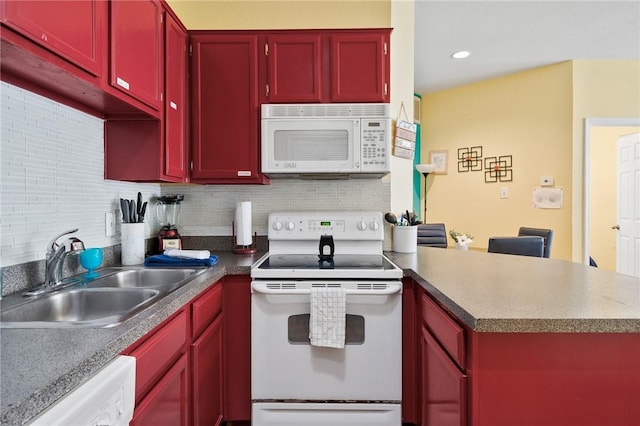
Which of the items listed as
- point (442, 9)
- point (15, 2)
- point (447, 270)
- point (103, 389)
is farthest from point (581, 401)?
point (442, 9)

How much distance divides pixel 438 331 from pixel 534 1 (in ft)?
9.03

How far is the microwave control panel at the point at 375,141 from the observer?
2.01m

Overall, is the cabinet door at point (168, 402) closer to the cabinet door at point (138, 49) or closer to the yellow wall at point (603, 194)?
the cabinet door at point (138, 49)

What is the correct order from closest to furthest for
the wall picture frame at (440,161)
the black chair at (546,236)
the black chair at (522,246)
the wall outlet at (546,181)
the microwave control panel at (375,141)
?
1. the microwave control panel at (375,141)
2. the black chair at (522,246)
3. the black chair at (546,236)
4. the wall outlet at (546,181)
5. the wall picture frame at (440,161)

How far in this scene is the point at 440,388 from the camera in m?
1.34

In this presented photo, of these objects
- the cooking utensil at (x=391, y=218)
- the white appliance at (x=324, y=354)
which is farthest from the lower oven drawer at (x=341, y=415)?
the cooking utensil at (x=391, y=218)

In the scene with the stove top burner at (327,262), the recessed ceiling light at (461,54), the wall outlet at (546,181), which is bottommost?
the stove top burner at (327,262)

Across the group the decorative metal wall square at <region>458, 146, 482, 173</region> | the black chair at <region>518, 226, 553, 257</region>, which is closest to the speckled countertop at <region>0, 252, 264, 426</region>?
the black chair at <region>518, 226, 553, 257</region>

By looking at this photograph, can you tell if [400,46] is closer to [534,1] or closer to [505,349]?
[534,1]

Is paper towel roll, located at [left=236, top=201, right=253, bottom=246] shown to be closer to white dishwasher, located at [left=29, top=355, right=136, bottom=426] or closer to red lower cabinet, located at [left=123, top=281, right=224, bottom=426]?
red lower cabinet, located at [left=123, top=281, right=224, bottom=426]

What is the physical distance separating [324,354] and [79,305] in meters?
1.07

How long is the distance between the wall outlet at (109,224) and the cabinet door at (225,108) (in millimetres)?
483

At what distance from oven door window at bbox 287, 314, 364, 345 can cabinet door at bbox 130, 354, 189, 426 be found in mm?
552

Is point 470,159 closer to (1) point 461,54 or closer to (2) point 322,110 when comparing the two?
(1) point 461,54
